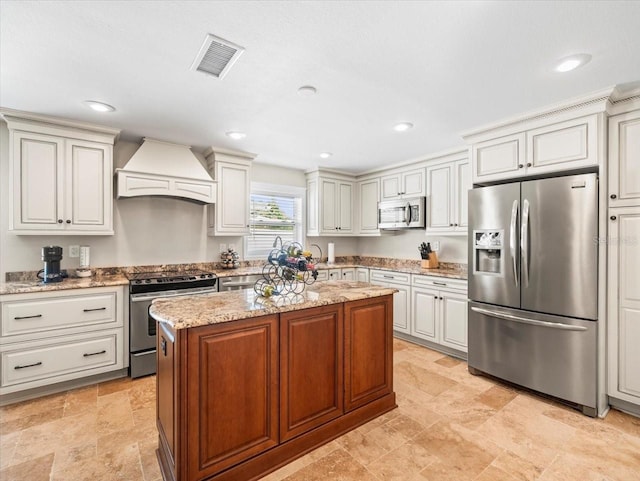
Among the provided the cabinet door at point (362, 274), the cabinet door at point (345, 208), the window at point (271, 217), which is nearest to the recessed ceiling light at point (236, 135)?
the window at point (271, 217)

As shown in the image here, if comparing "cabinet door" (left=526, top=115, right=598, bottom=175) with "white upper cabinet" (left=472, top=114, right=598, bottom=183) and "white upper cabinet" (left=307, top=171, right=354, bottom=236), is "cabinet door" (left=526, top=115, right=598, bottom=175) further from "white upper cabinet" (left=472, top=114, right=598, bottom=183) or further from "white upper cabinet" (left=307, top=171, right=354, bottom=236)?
"white upper cabinet" (left=307, top=171, right=354, bottom=236)

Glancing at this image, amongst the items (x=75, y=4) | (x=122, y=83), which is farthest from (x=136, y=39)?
(x=122, y=83)

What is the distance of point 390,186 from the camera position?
4773mm

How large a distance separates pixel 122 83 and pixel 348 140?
2191 millimetres

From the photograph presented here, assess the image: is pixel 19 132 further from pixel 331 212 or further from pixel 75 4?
pixel 331 212

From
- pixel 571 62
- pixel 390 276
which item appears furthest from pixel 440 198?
pixel 571 62

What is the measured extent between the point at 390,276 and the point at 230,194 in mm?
2413

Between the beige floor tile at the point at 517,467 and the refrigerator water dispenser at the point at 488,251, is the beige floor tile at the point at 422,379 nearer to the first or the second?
the beige floor tile at the point at 517,467

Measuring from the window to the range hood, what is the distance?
3.00 ft

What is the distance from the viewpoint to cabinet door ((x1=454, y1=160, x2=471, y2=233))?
3824 millimetres

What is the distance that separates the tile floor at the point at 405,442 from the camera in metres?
1.84

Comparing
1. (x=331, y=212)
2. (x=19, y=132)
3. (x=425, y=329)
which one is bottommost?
(x=425, y=329)

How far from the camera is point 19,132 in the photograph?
9.20 ft

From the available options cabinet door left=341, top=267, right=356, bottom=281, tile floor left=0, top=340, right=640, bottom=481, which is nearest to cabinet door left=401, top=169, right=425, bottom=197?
cabinet door left=341, top=267, right=356, bottom=281
